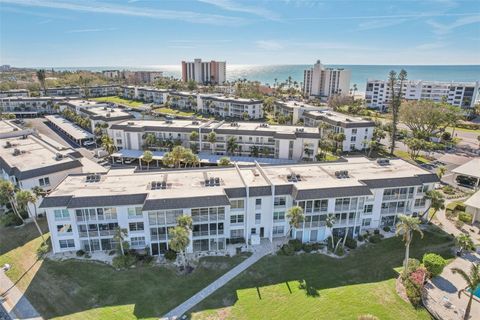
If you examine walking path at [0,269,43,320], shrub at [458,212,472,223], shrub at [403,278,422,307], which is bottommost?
walking path at [0,269,43,320]

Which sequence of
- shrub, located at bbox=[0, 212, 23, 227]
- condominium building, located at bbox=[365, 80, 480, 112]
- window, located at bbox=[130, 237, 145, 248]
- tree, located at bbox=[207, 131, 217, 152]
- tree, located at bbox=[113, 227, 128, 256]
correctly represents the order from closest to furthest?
tree, located at bbox=[113, 227, 128, 256] → window, located at bbox=[130, 237, 145, 248] → shrub, located at bbox=[0, 212, 23, 227] → tree, located at bbox=[207, 131, 217, 152] → condominium building, located at bbox=[365, 80, 480, 112]

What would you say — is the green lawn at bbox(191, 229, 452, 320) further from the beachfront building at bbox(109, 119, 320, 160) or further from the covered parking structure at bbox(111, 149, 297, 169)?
the beachfront building at bbox(109, 119, 320, 160)

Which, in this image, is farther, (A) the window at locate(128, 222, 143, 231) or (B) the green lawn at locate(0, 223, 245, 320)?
(A) the window at locate(128, 222, 143, 231)

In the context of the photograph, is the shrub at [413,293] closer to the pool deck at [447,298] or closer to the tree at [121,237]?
the pool deck at [447,298]

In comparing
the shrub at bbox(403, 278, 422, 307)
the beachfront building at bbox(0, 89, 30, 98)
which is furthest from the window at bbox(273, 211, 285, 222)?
the beachfront building at bbox(0, 89, 30, 98)

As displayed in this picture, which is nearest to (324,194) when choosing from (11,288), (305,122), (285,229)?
(285,229)

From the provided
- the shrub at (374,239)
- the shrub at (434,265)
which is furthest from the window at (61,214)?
the shrub at (434,265)

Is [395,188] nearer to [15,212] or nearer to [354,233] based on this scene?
[354,233]
